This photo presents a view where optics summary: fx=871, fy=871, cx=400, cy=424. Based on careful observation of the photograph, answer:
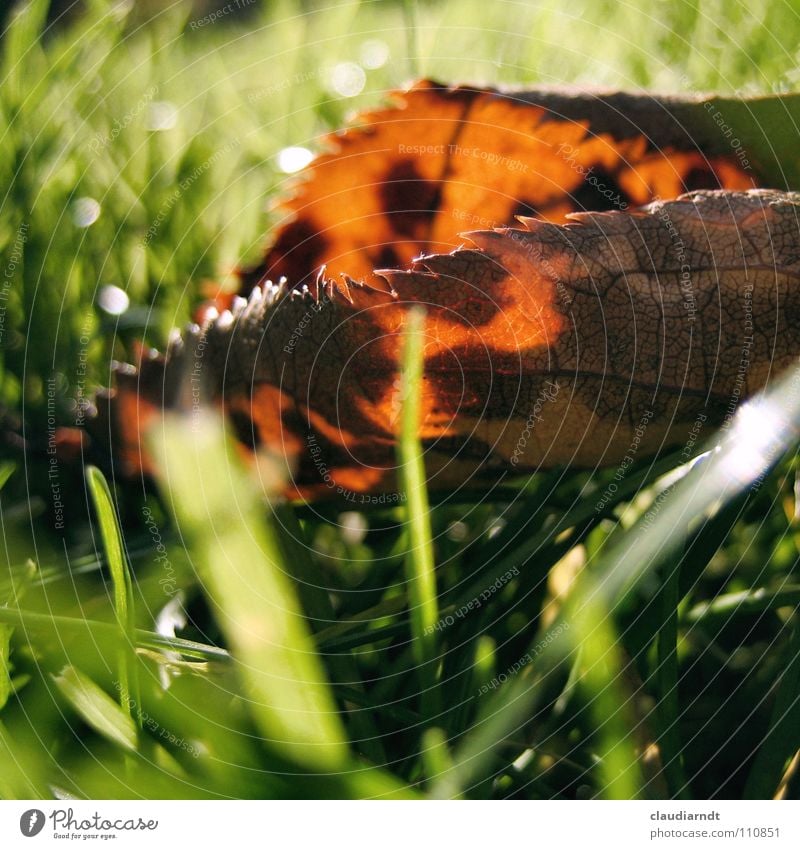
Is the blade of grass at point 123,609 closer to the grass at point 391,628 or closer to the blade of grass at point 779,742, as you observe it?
the grass at point 391,628

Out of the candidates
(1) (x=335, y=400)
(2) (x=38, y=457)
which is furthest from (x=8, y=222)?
(1) (x=335, y=400)

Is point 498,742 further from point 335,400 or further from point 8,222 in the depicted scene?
point 8,222

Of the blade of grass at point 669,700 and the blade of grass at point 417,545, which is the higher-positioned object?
the blade of grass at point 417,545

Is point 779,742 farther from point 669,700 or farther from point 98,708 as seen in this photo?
point 98,708

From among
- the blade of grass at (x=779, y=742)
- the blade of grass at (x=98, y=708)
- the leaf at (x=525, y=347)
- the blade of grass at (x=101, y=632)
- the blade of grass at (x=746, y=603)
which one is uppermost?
the leaf at (x=525, y=347)

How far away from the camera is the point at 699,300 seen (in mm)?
299

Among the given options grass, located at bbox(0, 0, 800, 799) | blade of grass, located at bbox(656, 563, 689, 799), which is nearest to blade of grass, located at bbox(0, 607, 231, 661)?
grass, located at bbox(0, 0, 800, 799)

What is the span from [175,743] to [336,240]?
26cm

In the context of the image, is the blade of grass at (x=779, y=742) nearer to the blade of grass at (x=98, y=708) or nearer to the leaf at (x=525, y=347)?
the leaf at (x=525, y=347)
